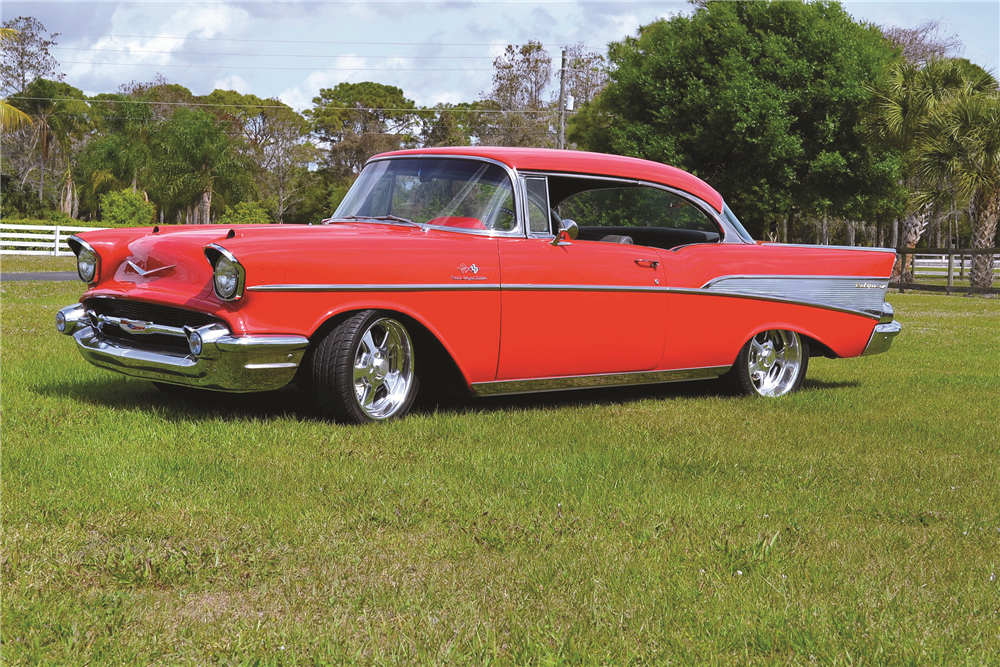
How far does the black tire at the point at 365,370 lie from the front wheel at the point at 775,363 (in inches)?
109

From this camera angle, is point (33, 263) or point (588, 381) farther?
point (33, 263)

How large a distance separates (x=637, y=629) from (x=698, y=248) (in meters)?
4.62

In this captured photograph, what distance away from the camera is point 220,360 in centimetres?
532

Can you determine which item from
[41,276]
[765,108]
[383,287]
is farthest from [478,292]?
[765,108]

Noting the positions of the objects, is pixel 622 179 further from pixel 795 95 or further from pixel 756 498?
pixel 795 95

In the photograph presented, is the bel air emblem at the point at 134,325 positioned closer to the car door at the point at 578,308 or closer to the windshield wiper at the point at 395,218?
the windshield wiper at the point at 395,218

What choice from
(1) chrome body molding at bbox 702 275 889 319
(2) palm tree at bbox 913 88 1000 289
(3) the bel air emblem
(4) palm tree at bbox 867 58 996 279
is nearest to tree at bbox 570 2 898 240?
(4) palm tree at bbox 867 58 996 279

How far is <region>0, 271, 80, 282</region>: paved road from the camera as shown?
72.4 feet

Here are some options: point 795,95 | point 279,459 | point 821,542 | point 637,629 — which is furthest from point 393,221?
point 795,95

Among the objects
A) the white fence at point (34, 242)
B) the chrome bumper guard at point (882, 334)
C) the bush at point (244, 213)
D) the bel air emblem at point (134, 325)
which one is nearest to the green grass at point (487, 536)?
the bel air emblem at point (134, 325)

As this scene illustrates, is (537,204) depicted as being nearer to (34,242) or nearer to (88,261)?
(88,261)

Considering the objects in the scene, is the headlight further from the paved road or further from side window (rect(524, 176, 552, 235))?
the paved road

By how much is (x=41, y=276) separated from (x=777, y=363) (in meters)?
19.4

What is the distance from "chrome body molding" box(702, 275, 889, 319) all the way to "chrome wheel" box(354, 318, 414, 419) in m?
2.32
